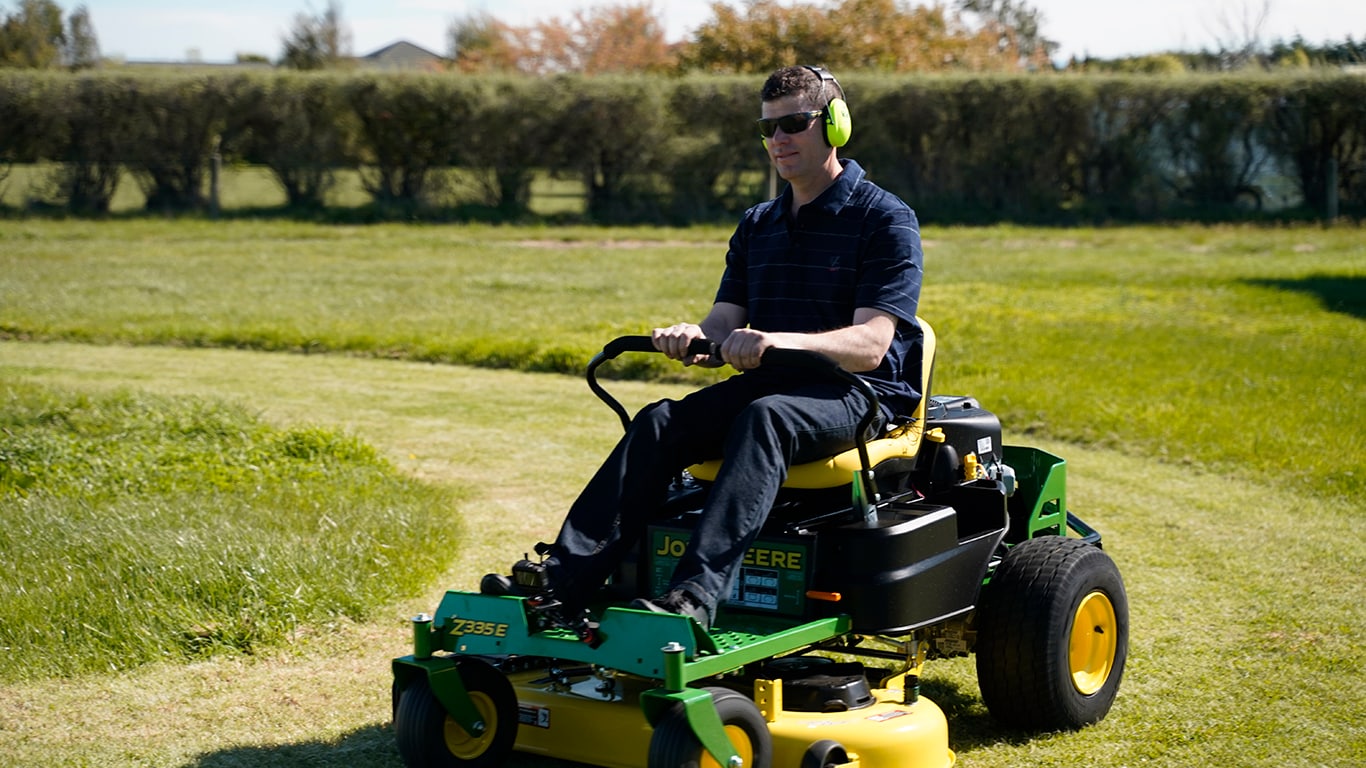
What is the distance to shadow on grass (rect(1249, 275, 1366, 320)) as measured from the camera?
14617 mm

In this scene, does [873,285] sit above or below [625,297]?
above

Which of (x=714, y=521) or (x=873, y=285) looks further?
(x=873, y=285)

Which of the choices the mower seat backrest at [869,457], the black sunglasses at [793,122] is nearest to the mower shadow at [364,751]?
the mower seat backrest at [869,457]

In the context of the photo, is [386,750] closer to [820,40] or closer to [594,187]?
[594,187]

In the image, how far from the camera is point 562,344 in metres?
13.3

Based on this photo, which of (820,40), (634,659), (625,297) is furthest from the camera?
(820,40)

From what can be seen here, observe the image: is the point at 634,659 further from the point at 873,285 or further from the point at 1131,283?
the point at 1131,283

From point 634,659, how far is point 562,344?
9487 mm

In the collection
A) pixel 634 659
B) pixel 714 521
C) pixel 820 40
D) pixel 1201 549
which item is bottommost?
pixel 1201 549

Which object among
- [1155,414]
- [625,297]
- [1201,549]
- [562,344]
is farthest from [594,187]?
[1201,549]

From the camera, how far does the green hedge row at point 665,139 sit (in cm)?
2623

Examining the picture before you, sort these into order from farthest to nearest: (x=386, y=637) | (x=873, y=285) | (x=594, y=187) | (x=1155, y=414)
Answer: (x=594, y=187), (x=1155, y=414), (x=386, y=637), (x=873, y=285)

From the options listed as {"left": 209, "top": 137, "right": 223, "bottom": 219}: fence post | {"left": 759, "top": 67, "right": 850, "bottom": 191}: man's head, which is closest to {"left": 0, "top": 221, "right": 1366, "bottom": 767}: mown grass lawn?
{"left": 759, "top": 67, "right": 850, "bottom": 191}: man's head

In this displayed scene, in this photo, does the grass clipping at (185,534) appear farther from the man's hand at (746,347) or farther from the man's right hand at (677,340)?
the man's hand at (746,347)
